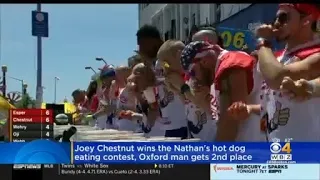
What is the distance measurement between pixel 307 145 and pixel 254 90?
0.29 meters

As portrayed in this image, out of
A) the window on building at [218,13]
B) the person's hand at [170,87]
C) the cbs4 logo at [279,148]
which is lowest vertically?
the cbs4 logo at [279,148]

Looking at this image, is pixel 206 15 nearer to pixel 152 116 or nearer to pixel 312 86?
pixel 312 86

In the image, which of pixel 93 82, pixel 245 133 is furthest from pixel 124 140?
pixel 245 133

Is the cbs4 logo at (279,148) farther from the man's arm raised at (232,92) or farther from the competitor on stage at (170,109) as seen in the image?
the competitor on stage at (170,109)

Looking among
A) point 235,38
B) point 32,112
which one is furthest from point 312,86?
point 32,112

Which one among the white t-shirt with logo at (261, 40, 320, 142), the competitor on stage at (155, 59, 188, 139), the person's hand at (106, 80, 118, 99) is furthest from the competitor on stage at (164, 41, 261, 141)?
the person's hand at (106, 80, 118, 99)

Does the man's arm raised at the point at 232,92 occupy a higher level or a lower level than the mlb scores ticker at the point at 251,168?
higher

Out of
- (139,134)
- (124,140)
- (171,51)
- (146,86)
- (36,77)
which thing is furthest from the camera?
(146,86)

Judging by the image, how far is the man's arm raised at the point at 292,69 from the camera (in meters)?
1.99

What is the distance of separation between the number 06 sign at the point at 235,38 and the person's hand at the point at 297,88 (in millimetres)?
212

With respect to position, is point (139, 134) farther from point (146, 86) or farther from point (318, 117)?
point (318, 117)

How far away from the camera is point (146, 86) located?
281 centimetres

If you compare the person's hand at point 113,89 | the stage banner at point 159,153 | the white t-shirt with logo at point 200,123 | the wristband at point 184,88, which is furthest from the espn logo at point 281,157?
the person's hand at point 113,89

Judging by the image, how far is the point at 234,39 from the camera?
85.0 inches
